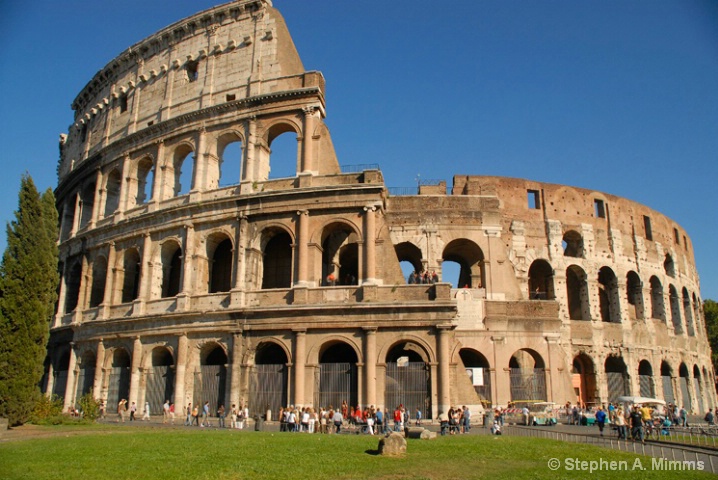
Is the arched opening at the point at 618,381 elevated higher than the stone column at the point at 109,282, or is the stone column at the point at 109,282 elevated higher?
the stone column at the point at 109,282

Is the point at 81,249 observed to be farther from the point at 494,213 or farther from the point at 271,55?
the point at 494,213

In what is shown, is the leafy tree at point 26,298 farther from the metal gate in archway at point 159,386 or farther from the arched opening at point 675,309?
the arched opening at point 675,309

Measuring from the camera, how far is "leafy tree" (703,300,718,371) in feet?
151

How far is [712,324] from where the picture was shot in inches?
1860

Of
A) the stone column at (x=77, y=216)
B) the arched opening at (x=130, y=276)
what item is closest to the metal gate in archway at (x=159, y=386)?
the arched opening at (x=130, y=276)

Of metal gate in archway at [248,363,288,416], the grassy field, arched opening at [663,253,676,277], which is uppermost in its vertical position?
arched opening at [663,253,676,277]

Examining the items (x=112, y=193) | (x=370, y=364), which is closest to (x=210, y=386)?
(x=370, y=364)

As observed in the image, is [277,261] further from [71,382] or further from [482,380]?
[71,382]

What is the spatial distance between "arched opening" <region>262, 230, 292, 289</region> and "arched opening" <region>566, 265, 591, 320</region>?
15964 millimetres

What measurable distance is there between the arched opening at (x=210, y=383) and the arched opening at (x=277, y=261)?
12.0 ft

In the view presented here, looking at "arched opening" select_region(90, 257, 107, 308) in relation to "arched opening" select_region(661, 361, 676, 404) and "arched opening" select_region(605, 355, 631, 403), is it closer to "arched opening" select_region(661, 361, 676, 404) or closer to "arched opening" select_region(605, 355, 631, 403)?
"arched opening" select_region(605, 355, 631, 403)

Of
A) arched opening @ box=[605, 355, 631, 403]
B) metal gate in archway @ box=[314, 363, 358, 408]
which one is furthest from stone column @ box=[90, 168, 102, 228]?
arched opening @ box=[605, 355, 631, 403]

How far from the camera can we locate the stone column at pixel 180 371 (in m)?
22.4

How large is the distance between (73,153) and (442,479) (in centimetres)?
3298
